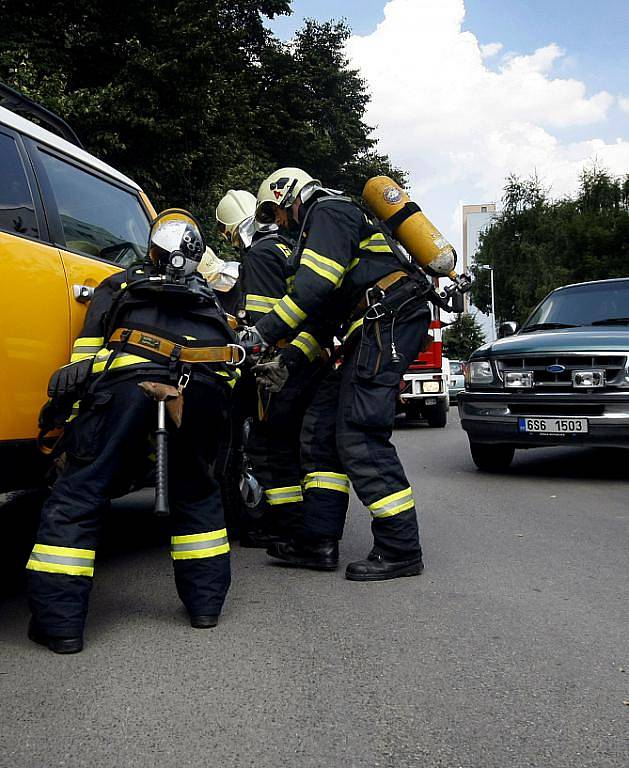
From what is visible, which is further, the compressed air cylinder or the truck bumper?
the truck bumper

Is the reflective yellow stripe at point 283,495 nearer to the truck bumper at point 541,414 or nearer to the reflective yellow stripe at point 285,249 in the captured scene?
the reflective yellow stripe at point 285,249

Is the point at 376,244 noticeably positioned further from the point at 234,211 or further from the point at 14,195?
the point at 14,195

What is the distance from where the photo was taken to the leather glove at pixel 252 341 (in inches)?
176

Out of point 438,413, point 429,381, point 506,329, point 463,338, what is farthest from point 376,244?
point 463,338

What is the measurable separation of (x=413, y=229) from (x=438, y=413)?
1077cm

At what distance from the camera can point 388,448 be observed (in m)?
4.72

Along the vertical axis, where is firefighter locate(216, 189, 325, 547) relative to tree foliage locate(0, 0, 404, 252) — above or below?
below

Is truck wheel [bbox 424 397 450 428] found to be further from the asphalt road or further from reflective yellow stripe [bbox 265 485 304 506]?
reflective yellow stripe [bbox 265 485 304 506]

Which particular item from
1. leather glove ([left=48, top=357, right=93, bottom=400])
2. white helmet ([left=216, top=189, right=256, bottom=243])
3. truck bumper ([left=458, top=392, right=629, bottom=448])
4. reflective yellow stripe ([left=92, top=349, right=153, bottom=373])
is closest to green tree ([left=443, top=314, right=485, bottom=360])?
truck bumper ([left=458, top=392, right=629, bottom=448])

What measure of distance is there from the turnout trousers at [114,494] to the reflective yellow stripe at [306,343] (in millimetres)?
1063

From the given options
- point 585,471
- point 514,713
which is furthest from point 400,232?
point 585,471

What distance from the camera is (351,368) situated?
4777 mm

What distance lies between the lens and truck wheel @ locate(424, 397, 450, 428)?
50.2 feet

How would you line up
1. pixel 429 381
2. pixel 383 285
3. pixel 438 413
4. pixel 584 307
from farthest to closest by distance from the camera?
pixel 438 413, pixel 429 381, pixel 584 307, pixel 383 285
